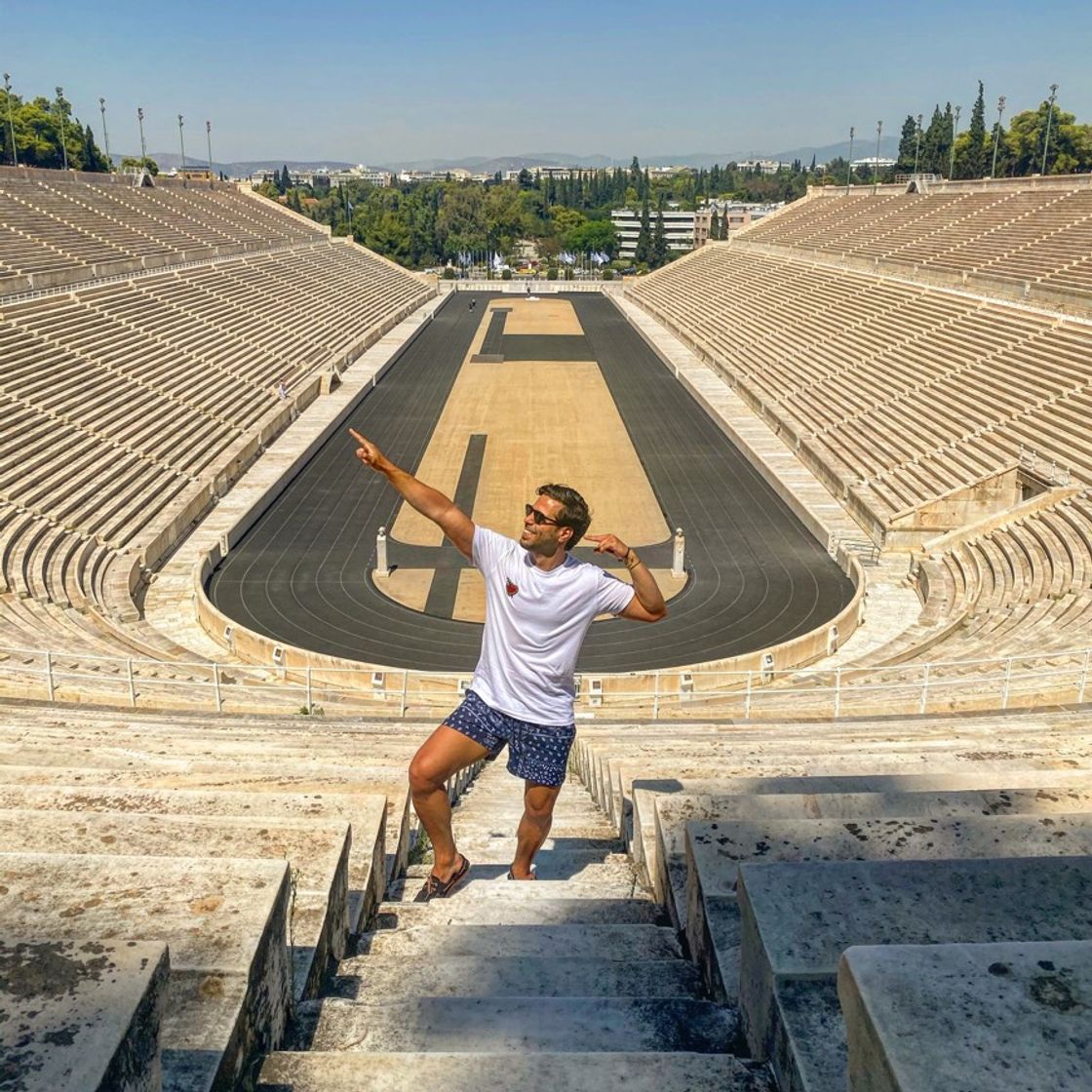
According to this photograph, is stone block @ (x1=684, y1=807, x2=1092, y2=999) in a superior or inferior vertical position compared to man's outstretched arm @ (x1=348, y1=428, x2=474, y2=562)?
inferior

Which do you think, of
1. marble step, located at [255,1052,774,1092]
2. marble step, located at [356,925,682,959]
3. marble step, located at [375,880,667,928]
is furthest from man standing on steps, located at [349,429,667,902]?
marble step, located at [255,1052,774,1092]

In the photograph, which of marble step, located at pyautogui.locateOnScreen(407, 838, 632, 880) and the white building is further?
the white building

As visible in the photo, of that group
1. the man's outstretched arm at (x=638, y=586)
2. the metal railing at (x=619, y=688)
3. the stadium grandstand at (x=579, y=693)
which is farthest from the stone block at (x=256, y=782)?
the metal railing at (x=619, y=688)

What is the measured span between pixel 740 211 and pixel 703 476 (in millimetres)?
101850

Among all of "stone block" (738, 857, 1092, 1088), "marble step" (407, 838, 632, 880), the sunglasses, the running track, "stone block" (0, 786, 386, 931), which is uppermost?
the sunglasses

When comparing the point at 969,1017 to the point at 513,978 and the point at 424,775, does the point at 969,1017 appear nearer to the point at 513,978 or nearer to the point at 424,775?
the point at 513,978

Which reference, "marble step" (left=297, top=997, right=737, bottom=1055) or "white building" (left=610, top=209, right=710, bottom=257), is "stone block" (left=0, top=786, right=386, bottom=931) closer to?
"marble step" (left=297, top=997, right=737, bottom=1055)

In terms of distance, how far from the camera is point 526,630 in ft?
15.1

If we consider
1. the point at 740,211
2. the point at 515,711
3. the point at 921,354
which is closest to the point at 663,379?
the point at 921,354

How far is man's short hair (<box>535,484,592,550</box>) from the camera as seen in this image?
450 centimetres

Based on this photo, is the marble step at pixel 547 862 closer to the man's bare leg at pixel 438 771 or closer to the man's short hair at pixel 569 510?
the man's bare leg at pixel 438 771

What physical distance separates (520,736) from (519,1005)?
Result: 1.77 m

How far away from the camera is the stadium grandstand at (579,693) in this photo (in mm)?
2447

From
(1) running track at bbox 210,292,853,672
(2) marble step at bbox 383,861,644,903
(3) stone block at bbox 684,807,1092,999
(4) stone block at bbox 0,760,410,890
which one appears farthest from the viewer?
(1) running track at bbox 210,292,853,672
